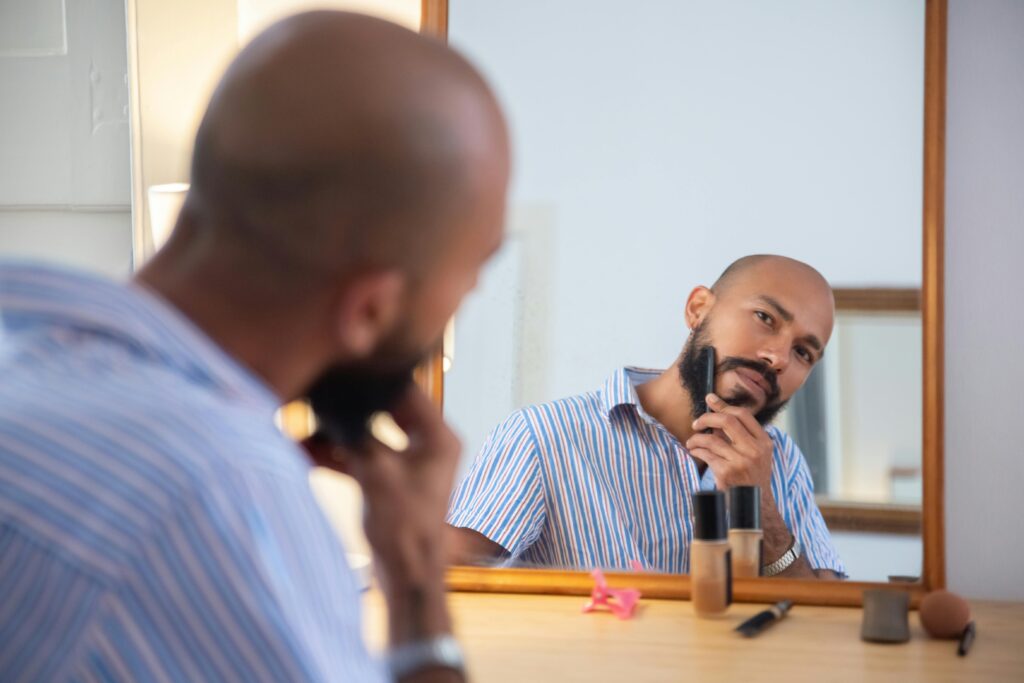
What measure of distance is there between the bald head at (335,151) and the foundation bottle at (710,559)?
0.95 m

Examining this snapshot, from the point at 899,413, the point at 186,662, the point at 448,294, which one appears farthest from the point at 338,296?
the point at 899,413

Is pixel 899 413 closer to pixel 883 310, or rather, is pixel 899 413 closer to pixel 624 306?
pixel 883 310

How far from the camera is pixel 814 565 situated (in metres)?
1.64

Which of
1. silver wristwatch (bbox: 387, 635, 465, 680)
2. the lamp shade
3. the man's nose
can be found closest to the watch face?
silver wristwatch (bbox: 387, 635, 465, 680)

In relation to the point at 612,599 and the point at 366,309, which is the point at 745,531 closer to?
the point at 612,599

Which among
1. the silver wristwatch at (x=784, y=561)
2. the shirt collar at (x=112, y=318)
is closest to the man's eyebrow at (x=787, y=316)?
the silver wristwatch at (x=784, y=561)

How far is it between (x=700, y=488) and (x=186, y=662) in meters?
1.23

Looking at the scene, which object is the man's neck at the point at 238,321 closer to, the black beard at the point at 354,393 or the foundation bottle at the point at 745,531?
the black beard at the point at 354,393

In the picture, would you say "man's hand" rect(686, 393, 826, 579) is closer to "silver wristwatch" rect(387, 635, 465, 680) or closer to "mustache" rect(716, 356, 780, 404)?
"mustache" rect(716, 356, 780, 404)

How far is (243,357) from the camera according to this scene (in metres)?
0.62

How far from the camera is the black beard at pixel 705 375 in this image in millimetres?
1669

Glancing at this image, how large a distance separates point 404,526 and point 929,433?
3.30ft

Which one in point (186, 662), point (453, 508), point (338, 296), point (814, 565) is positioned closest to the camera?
point (186, 662)

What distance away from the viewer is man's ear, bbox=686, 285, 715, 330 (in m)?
1.70
